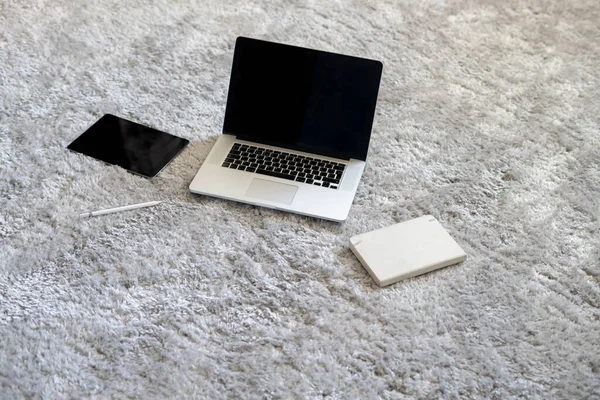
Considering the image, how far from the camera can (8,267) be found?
3.38 feet

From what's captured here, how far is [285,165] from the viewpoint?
118 cm

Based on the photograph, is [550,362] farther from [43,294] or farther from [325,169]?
[43,294]

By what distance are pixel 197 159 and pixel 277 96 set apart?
213 mm

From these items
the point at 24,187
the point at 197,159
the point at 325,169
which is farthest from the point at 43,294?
the point at 325,169

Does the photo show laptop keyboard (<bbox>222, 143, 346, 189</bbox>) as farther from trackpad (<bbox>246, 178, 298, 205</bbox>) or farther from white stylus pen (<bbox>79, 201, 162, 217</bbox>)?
white stylus pen (<bbox>79, 201, 162, 217</bbox>)

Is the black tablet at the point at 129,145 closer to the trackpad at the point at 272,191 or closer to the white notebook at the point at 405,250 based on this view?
the trackpad at the point at 272,191

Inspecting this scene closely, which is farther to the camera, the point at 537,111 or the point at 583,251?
the point at 537,111

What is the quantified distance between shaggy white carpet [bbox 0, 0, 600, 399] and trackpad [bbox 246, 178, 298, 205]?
0.03 m

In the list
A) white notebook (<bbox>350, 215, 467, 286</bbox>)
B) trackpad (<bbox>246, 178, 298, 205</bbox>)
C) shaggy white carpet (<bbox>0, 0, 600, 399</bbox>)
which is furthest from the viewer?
trackpad (<bbox>246, 178, 298, 205</bbox>)

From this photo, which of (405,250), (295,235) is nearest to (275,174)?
(295,235)

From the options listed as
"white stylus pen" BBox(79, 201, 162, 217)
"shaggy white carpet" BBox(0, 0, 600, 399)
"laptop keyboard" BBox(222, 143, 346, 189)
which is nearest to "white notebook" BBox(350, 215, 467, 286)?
"shaggy white carpet" BBox(0, 0, 600, 399)

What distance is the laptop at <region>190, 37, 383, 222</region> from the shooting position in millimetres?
1144

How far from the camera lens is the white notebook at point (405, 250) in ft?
3.33

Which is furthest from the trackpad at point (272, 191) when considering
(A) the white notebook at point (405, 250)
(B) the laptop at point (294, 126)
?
(A) the white notebook at point (405, 250)
